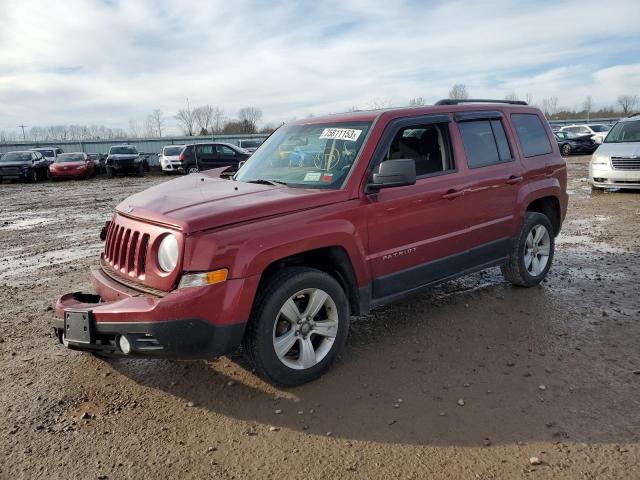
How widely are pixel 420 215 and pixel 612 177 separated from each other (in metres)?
10.4

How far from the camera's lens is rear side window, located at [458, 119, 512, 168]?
4705 mm

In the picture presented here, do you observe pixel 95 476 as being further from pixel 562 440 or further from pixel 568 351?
pixel 568 351

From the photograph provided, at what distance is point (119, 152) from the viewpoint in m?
28.4

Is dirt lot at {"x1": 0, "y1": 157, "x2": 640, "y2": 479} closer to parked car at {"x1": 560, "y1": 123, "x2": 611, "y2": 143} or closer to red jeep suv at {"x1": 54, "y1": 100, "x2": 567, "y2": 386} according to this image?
red jeep suv at {"x1": 54, "y1": 100, "x2": 567, "y2": 386}

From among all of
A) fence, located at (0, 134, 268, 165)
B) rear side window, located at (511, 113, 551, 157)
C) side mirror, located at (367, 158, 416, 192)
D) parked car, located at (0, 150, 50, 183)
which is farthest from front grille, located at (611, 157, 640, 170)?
fence, located at (0, 134, 268, 165)

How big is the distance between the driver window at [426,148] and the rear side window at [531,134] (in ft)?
3.97

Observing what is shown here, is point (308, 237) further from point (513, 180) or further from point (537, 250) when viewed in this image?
point (537, 250)

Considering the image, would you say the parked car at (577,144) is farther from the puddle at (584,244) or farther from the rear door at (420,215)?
the rear door at (420,215)

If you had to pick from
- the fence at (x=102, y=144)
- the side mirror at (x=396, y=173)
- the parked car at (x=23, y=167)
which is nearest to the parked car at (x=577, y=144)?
the fence at (x=102, y=144)

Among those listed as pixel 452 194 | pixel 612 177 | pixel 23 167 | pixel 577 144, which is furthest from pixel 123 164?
pixel 452 194

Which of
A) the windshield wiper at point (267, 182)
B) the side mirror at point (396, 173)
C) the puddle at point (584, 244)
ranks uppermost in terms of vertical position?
the side mirror at point (396, 173)

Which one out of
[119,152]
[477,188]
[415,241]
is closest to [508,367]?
[415,241]

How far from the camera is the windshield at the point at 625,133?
12.5 meters

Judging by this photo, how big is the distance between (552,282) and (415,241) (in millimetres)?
2440
